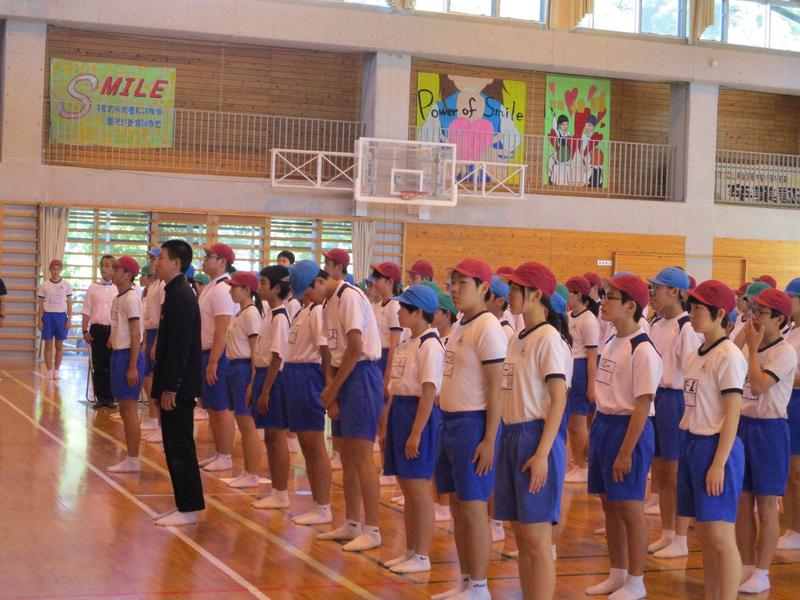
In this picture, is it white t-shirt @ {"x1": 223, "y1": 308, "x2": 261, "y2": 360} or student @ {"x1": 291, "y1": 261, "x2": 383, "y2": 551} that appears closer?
student @ {"x1": 291, "y1": 261, "x2": 383, "y2": 551}

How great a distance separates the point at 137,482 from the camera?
8273mm

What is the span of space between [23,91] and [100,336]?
7630mm

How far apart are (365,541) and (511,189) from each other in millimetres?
15346

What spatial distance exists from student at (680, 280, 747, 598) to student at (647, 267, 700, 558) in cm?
127

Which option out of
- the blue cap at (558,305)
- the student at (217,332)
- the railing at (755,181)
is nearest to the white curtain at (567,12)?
the railing at (755,181)

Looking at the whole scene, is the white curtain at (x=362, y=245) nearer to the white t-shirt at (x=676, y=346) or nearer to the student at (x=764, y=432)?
the white t-shirt at (x=676, y=346)

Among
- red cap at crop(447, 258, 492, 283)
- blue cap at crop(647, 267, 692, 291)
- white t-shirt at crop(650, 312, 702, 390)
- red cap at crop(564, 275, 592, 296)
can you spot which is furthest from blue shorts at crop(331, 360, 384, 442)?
red cap at crop(564, 275, 592, 296)

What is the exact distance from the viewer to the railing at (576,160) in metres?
21.0

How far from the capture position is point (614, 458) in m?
5.50

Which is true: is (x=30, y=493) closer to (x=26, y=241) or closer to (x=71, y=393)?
(x=71, y=393)

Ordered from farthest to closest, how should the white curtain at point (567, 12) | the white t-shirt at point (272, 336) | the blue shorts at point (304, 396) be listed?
the white curtain at point (567, 12) → the white t-shirt at point (272, 336) → the blue shorts at point (304, 396)

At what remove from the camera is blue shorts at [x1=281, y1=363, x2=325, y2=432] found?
6855 mm

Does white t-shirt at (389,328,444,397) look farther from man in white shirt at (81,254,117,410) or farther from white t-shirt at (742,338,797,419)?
man in white shirt at (81,254,117,410)

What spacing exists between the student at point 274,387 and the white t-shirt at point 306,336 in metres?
0.24
